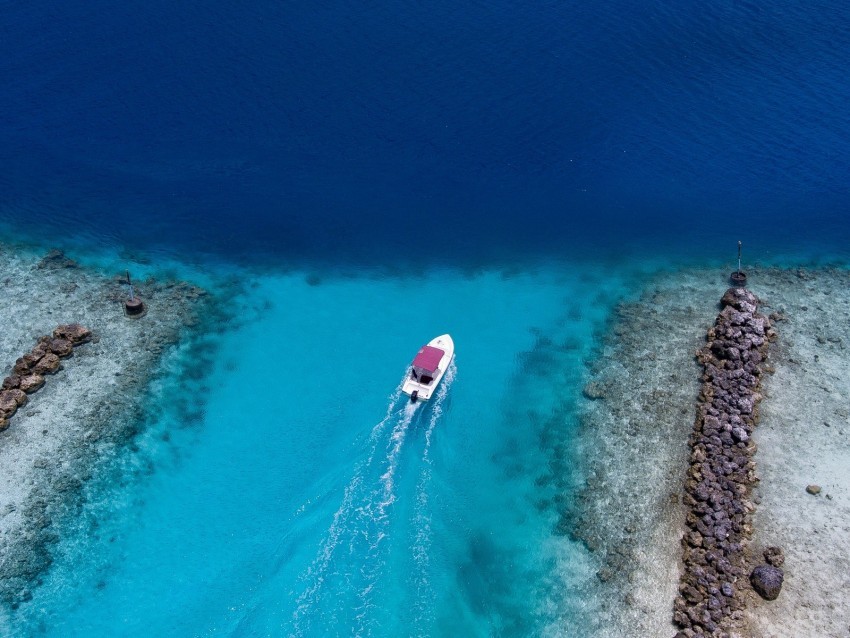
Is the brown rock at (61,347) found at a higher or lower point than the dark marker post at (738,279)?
lower

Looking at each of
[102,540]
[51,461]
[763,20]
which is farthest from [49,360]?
[763,20]

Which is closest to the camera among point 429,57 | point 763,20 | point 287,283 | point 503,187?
point 287,283

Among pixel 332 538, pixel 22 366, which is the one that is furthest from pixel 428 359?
pixel 22 366

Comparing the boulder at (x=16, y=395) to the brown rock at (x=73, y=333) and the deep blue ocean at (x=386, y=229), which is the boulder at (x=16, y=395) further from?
the deep blue ocean at (x=386, y=229)

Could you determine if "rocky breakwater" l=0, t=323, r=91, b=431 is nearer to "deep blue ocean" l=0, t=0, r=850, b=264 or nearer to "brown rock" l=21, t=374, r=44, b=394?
"brown rock" l=21, t=374, r=44, b=394

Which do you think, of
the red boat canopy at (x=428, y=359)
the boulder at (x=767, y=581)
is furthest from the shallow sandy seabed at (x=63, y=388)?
the boulder at (x=767, y=581)

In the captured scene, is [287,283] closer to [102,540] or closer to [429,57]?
[102,540]

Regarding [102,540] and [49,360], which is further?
[49,360]

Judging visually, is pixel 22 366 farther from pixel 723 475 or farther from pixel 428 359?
pixel 723 475
